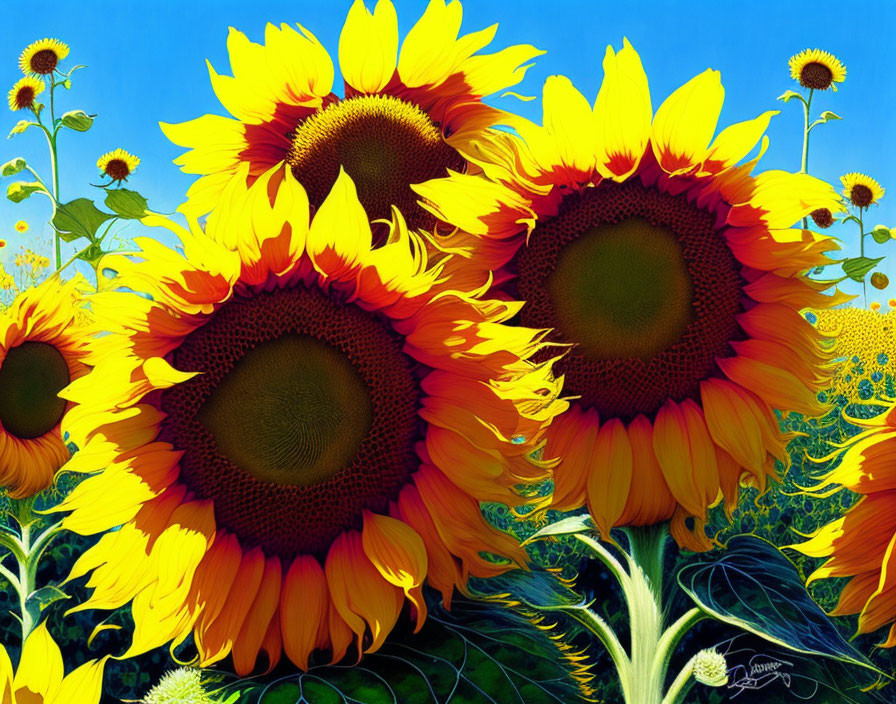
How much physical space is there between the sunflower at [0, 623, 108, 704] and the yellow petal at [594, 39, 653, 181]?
16.6 inches

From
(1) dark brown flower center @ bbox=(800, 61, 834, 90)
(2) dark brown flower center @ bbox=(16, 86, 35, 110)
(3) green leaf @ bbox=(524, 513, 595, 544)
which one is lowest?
(3) green leaf @ bbox=(524, 513, 595, 544)

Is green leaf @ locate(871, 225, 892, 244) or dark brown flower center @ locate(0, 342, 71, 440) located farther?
green leaf @ locate(871, 225, 892, 244)

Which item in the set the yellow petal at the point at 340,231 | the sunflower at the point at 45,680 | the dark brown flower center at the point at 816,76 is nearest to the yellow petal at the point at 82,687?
the sunflower at the point at 45,680

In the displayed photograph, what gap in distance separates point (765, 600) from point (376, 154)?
42 cm

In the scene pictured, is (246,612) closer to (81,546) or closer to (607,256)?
(607,256)

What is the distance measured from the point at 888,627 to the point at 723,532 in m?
0.15

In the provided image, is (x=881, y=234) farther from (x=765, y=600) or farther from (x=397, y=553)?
(x=397, y=553)

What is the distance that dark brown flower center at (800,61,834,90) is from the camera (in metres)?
1.46

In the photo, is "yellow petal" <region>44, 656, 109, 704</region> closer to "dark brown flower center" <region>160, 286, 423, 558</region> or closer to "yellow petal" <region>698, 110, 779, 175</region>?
"dark brown flower center" <region>160, 286, 423, 558</region>

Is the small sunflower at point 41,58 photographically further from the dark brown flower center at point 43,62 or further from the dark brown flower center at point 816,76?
the dark brown flower center at point 816,76

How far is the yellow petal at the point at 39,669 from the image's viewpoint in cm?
43

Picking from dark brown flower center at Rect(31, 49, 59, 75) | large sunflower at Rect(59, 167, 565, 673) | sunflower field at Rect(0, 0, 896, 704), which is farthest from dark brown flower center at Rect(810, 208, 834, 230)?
dark brown flower center at Rect(31, 49, 59, 75)

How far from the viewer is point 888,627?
0.59m

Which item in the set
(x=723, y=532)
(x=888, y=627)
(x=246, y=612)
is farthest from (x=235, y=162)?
(x=888, y=627)
